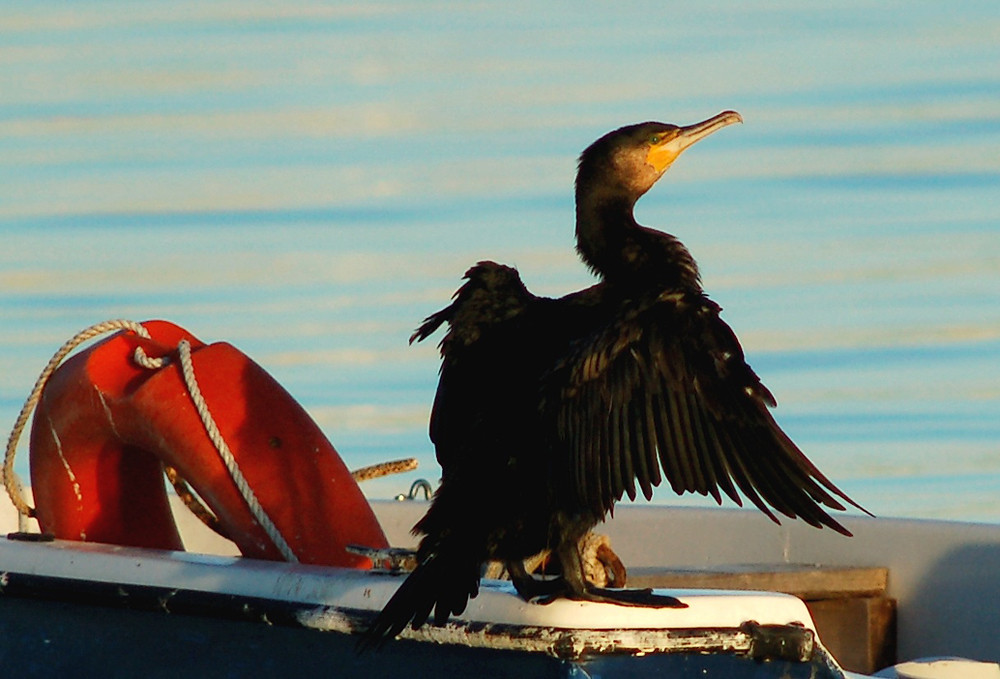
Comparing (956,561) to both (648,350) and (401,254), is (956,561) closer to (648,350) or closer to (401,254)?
(648,350)

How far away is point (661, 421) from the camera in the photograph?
A: 11.5 feet

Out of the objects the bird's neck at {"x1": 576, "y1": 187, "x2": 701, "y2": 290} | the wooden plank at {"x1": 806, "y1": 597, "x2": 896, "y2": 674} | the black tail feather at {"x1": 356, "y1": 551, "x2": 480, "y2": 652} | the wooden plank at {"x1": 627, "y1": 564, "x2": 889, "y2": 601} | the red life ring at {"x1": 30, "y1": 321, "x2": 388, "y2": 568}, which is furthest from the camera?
the wooden plank at {"x1": 806, "y1": 597, "x2": 896, "y2": 674}

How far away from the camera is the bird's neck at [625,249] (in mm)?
3965

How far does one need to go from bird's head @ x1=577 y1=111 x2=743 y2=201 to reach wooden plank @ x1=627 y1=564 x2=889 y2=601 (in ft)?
2.93

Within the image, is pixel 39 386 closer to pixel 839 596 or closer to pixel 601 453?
pixel 601 453

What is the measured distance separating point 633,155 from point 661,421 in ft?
3.07

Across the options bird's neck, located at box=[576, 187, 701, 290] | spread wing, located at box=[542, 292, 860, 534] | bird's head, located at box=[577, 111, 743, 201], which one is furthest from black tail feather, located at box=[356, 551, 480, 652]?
bird's head, located at box=[577, 111, 743, 201]

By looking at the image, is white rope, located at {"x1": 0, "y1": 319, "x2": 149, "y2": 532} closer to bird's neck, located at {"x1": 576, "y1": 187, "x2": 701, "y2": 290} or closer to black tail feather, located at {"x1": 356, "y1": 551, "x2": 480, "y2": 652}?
bird's neck, located at {"x1": 576, "y1": 187, "x2": 701, "y2": 290}

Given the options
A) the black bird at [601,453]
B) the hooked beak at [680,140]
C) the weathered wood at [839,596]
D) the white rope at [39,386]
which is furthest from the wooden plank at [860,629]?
the white rope at [39,386]

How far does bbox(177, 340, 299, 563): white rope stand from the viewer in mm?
4020

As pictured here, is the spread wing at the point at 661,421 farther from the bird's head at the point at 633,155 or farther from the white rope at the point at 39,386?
the white rope at the point at 39,386

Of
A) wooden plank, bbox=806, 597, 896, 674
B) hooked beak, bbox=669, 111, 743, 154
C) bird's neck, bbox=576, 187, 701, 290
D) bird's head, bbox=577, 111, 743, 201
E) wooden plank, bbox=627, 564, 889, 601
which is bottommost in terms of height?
wooden plank, bbox=806, 597, 896, 674

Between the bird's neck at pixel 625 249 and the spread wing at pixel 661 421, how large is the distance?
0.31 m

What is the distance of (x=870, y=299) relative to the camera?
11.0 meters
